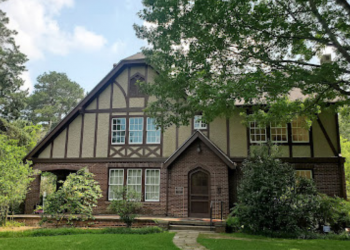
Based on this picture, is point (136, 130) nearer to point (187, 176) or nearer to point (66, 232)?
point (187, 176)

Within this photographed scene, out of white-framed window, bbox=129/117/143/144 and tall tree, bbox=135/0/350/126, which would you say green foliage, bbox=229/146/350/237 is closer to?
tall tree, bbox=135/0/350/126

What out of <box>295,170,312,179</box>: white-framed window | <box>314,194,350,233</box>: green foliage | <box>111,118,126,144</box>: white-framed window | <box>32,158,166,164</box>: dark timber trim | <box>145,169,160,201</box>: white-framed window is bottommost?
<box>314,194,350,233</box>: green foliage

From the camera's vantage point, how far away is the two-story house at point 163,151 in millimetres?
15016

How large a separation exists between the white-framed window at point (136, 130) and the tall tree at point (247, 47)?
5596 mm

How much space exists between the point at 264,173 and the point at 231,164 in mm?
2784

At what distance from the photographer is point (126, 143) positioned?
16.8 meters

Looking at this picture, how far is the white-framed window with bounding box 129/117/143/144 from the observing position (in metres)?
16.8

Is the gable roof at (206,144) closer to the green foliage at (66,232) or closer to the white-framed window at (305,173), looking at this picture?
the white-framed window at (305,173)

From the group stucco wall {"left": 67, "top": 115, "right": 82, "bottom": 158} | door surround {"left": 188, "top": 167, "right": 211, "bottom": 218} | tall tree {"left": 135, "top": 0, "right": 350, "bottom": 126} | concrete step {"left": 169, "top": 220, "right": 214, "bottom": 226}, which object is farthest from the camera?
stucco wall {"left": 67, "top": 115, "right": 82, "bottom": 158}

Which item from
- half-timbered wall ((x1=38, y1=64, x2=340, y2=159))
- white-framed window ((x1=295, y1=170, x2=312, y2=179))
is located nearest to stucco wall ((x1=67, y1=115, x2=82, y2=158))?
half-timbered wall ((x1=38, y1=64, x2=340, y2=159))

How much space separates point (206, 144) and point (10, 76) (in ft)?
66.6

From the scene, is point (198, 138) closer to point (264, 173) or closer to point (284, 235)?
point (264, 173)

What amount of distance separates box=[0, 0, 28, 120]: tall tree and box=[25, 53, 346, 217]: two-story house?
10796 millimetres

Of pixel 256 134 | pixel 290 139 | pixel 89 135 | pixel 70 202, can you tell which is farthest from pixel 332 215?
pixel 89 135
